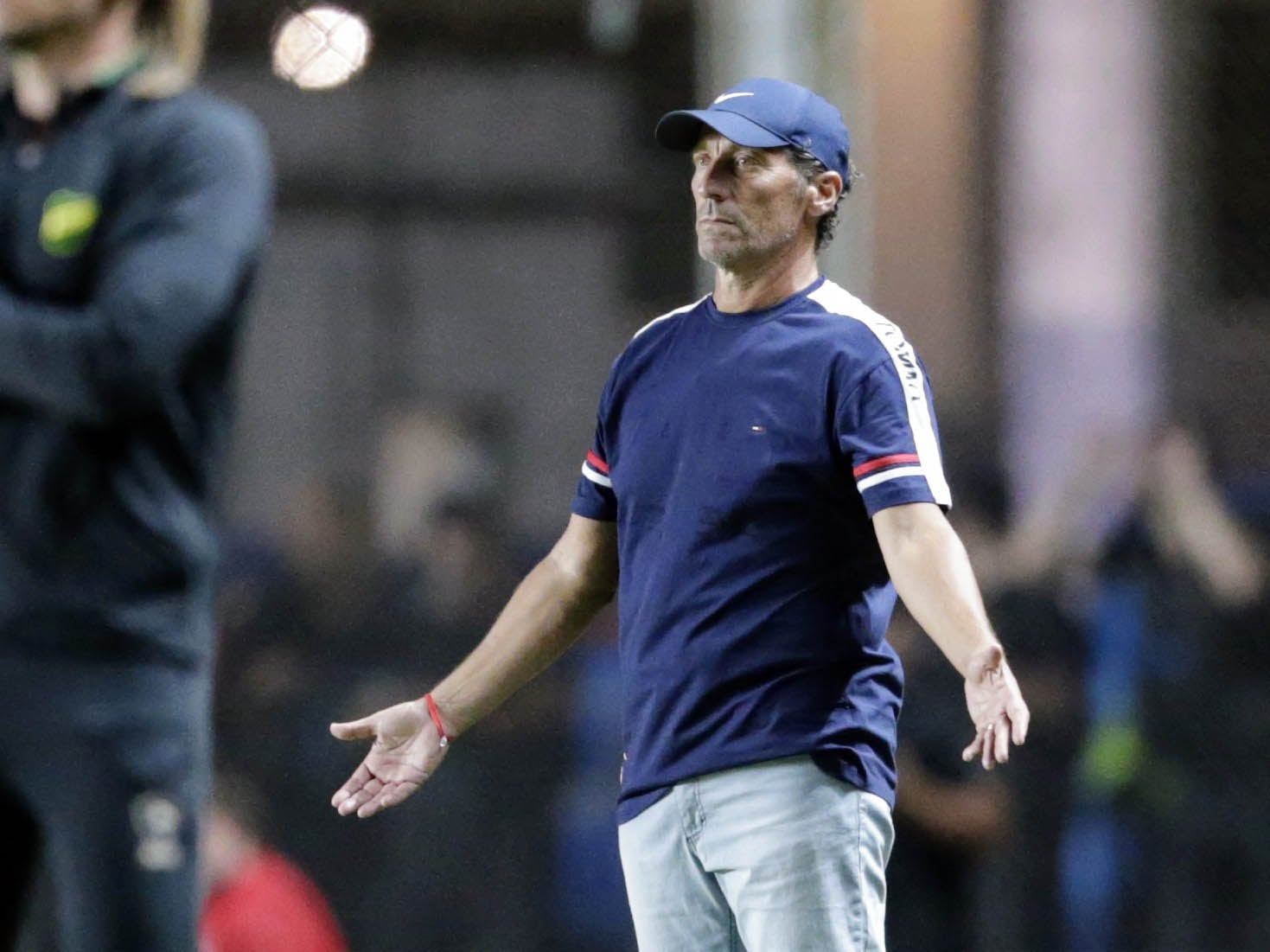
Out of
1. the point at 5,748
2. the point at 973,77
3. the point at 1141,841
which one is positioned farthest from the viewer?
the point at 973,77

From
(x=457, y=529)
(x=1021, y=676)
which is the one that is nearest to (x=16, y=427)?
(x=457, y=529)

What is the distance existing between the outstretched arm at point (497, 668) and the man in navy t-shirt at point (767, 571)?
11 millimetres

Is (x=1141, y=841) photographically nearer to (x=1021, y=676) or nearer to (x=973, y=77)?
(x=1021, y=676)

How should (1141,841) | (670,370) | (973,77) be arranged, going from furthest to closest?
(973,77), (1141,841), (670,370)

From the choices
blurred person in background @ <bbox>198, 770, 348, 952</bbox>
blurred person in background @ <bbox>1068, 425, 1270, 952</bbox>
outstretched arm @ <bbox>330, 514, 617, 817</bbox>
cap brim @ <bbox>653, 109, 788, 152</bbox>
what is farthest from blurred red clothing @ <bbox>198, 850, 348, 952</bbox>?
cap brim @ <bbox>653, 109, 788, 152</bbox>

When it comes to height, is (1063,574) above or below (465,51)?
below

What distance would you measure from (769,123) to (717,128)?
0.09 meters

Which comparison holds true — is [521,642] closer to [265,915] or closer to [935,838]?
[935,838]

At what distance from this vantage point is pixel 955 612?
2.81 m

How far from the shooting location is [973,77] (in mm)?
7090

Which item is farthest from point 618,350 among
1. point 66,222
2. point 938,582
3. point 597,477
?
point 938,582

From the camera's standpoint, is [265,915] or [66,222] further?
[265,915]

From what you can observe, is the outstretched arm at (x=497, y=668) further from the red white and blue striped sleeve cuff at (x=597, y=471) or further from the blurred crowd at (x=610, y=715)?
the blurred crowd at (x=610, y=715)

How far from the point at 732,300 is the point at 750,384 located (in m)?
0.19
